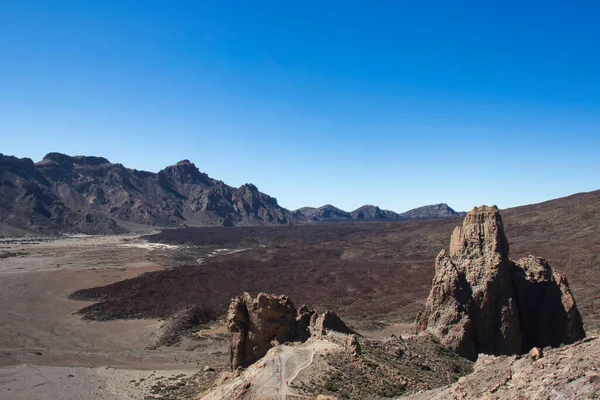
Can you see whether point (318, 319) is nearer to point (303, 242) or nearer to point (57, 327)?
point (57, 327)

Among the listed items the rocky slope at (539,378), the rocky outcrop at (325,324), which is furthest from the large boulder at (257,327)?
the rocky slope at (539,378)

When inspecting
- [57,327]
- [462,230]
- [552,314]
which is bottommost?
[57,327]

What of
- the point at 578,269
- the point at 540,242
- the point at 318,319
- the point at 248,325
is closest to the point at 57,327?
the point at 248,325

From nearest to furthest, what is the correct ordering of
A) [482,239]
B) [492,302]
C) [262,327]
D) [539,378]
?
1. [539,378]
2. [492,302]
3. [482,239]
4. [262,327]

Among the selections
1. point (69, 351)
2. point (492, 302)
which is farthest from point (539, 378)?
point (69, 351)

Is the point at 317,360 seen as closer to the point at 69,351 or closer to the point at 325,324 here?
the point at 325,324

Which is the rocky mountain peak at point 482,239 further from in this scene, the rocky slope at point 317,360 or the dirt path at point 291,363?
the dirt path at point 291,363

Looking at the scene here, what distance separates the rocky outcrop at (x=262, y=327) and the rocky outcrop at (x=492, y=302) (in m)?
5.47

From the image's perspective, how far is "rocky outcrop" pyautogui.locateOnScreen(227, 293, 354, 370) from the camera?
21.2 metres

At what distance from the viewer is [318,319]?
20750mm

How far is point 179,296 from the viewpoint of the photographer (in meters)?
55.8

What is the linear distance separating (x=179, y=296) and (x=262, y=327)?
3789 cm

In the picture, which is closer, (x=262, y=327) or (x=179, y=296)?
(x=262, y=327)

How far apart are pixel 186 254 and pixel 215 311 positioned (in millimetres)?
70420
